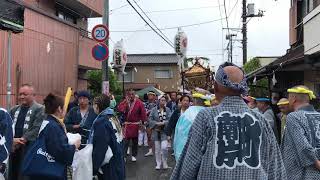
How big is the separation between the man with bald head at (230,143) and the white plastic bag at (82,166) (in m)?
2.42

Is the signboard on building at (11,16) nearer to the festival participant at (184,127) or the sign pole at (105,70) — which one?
the festival participant at (184,127)

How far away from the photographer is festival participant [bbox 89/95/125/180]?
6184 mm

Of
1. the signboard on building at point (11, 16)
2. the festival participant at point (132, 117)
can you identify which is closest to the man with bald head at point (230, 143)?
the signboard on building at point (11, 16)

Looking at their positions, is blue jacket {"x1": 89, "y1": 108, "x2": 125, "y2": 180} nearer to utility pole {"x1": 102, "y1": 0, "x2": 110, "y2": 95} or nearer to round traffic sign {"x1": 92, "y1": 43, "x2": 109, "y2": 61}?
round traffic sign {"x1": 92, "y1": 43, "x2": 109, "y2": 61}

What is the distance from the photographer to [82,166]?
5934 mm

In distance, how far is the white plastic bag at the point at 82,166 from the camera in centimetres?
589

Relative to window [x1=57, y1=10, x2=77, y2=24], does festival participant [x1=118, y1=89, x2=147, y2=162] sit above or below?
below

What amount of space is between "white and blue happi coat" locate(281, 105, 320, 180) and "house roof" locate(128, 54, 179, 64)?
1963 inches

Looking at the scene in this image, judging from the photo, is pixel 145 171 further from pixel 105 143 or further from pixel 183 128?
pixel 105 143

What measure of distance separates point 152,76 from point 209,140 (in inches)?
2069

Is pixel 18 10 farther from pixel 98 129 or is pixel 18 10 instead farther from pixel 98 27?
pixel 98 27

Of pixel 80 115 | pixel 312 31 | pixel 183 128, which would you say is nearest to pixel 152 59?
pixel 312 31

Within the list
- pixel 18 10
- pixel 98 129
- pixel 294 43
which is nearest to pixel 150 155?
pixel 294 43

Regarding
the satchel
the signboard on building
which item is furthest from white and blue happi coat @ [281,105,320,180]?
the signboard on building
